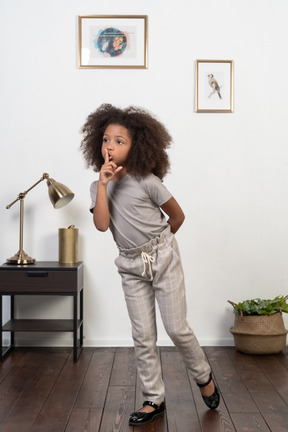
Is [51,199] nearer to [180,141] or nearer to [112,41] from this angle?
[180,141]

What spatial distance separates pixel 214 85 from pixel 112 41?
671mm

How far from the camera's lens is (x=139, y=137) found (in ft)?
6.91

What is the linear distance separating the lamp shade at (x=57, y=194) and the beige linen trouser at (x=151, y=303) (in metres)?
0.97

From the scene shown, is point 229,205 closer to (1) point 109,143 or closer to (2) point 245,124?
(2) point 245,124

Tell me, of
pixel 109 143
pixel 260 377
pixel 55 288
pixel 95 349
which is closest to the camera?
pixel 109 143

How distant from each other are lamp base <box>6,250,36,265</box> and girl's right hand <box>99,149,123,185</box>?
128 cm

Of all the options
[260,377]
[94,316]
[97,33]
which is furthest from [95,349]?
[97,33]

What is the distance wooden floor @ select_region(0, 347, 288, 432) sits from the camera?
2.08 metres

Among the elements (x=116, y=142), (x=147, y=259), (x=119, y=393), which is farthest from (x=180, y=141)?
(x=119, y=393)

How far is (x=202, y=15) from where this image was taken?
3.34m

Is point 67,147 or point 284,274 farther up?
point 67,147

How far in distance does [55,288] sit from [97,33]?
154cm

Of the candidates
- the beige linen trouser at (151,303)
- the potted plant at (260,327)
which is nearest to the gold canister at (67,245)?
the potted plant at (260,327)

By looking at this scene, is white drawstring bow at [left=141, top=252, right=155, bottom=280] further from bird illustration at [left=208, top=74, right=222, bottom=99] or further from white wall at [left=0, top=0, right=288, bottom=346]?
bird illustration at [left=208, top=74, right=222, bottom=99]
